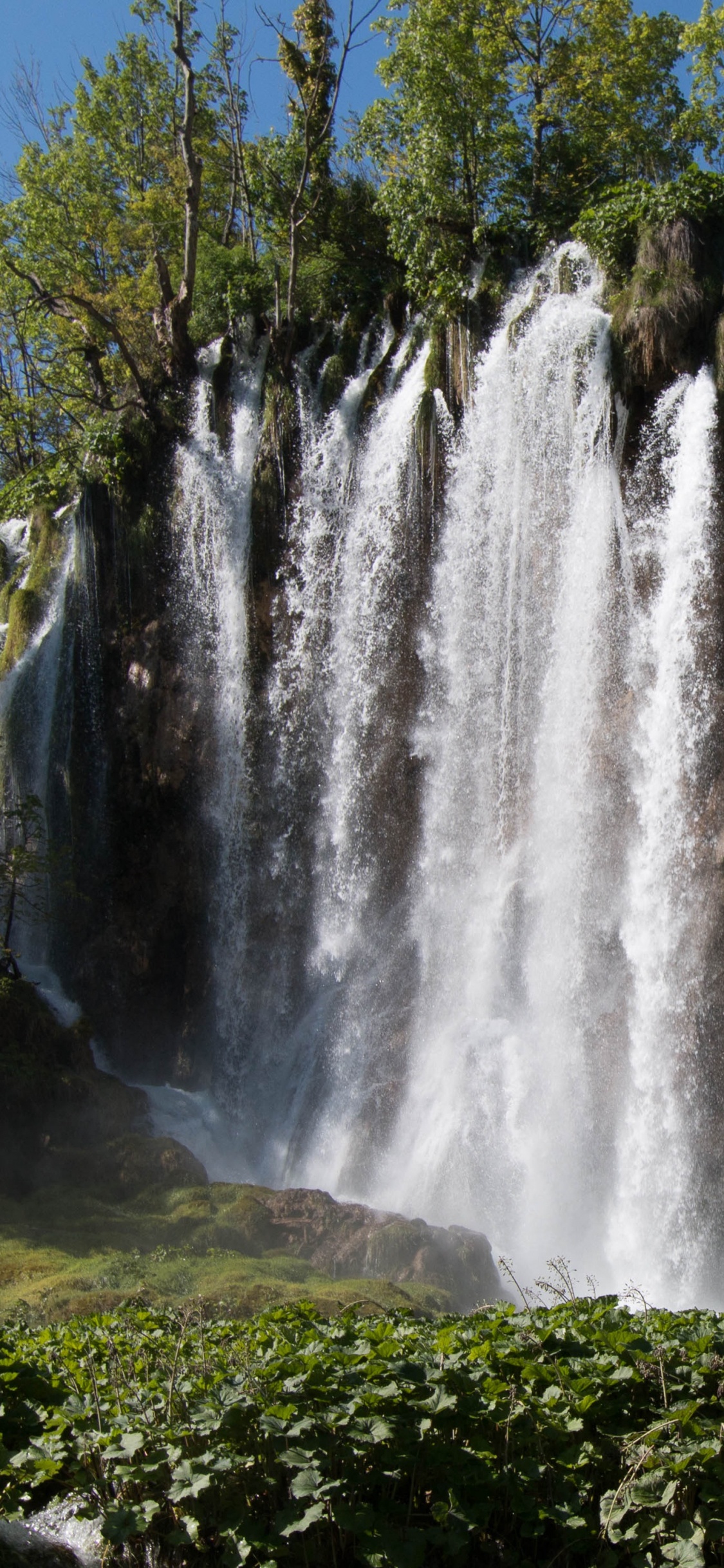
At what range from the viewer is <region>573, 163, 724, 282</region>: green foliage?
44.0 feet

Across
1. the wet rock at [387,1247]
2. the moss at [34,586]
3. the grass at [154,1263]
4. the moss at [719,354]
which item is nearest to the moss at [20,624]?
the moss at [34,586]

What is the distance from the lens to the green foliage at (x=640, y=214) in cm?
1341

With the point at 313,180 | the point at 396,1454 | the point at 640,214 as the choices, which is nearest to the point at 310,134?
the point at 313,180

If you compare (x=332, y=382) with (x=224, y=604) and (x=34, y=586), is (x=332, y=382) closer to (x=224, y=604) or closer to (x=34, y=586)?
(x=224, y=604)

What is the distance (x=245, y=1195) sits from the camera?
11125 mm

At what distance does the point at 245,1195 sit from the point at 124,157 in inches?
920

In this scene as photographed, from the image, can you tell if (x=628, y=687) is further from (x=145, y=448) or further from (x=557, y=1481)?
(x=557, y=1481)

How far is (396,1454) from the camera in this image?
3168 millimetres

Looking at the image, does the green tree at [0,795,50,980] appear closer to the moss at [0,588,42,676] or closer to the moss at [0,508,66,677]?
the moss at [0,588,42,676]

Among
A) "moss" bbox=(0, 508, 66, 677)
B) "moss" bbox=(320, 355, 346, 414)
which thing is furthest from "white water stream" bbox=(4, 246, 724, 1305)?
"moss" bbox=(0, 508, 66, 677)

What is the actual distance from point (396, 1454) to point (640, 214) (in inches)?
542

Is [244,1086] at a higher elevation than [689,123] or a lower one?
lower

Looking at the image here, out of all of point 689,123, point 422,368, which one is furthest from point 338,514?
point 689,123

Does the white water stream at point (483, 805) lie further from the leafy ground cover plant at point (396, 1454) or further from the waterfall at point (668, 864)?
the leafy ground cover plant at point (396, 1454)
